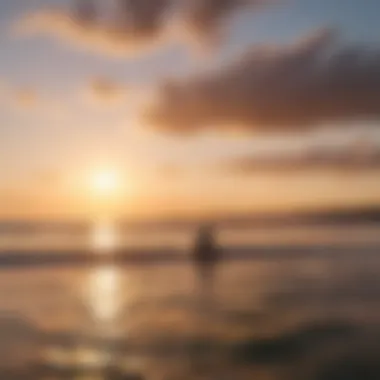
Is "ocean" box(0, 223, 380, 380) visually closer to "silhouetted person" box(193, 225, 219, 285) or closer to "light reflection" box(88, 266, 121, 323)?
"light reflection" box(88, 266, 121, 323)

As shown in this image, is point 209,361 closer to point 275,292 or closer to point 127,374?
point 127,374

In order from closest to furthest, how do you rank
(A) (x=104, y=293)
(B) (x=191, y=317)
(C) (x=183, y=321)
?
(C) (x=183, y=321) → (B) (x=191, y=317) → (A) (x=104, y=293)

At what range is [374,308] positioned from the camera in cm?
593

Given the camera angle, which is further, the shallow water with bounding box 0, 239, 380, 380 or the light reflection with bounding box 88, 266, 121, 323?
the light reflection with bounding box 88, 266, 121, 323

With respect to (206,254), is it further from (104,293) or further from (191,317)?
(191,317)

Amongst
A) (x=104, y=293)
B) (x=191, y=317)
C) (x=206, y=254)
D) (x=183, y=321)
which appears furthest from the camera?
(x=206, y=254)

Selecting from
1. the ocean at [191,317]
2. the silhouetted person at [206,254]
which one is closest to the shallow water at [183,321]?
the ocean at [191,317]

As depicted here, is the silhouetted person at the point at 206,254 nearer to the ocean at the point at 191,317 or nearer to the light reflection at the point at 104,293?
the ocean at the point at 191,317

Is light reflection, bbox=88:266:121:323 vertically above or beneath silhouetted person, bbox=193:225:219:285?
beneath

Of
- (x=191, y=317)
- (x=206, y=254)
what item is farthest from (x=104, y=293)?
(x=206, y=254)

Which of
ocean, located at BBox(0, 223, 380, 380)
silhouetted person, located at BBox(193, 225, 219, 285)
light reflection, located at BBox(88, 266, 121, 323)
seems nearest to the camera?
ocean, located at BBox(0, 223, 380, 380)

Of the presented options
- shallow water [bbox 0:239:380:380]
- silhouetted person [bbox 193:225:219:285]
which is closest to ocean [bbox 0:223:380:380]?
shallow water [bbox 0:239:380:380]

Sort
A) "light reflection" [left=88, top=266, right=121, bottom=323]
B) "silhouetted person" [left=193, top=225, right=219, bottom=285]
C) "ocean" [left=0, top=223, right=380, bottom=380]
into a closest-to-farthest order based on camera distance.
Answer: "ocean" [left=0, top=223, right=380, bottom=380] < "light reflection" [left=88, top=266, right=121, bottom=323] < "silhouetted person" [left=193, top=225, right=219, bottom=285]

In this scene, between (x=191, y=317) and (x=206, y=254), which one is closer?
(x=191, y=317)
